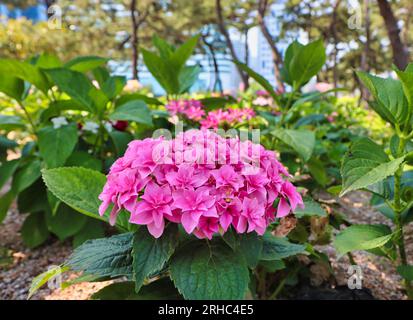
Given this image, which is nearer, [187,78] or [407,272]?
[407,272]

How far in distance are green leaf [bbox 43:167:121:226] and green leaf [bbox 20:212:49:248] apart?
1.17m

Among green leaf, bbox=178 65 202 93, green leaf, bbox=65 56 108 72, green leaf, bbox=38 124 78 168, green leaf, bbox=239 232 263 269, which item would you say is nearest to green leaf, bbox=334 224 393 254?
green leaf, bbox=239 232 263 269

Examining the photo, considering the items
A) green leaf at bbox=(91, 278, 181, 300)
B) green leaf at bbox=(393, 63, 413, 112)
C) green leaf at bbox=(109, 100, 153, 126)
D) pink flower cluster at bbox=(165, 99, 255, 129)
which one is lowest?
green leaf at bbox=(91, 278, 181, 300)

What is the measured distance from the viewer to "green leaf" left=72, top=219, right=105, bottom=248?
1.84 meters

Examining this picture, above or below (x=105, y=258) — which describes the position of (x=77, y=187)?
above

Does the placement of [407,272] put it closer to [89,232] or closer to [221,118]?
[221,118]

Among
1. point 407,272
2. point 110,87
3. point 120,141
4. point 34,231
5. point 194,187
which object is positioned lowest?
point 34,231

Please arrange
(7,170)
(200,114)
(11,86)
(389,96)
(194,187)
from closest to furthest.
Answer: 1. (194,187)
2. (389,96)
3. (11,86)
4. (7,170)
5. (200,114)

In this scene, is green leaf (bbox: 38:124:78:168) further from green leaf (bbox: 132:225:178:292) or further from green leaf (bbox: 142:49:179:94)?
green leaf (bbox: 132:225:178:292)

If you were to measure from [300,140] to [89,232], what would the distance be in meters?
0.97

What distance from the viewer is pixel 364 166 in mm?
956

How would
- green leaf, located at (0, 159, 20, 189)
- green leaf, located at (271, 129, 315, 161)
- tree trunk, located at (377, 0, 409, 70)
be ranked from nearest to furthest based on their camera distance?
1. green leaf, located at (271, 129, 315, 161)
2. green leaf, located at (0, 159, 20, 189)
3. tree trunk, located at (377, 0, 409, 70)

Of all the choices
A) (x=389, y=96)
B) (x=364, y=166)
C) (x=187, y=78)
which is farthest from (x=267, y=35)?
(x=364, y=166)
